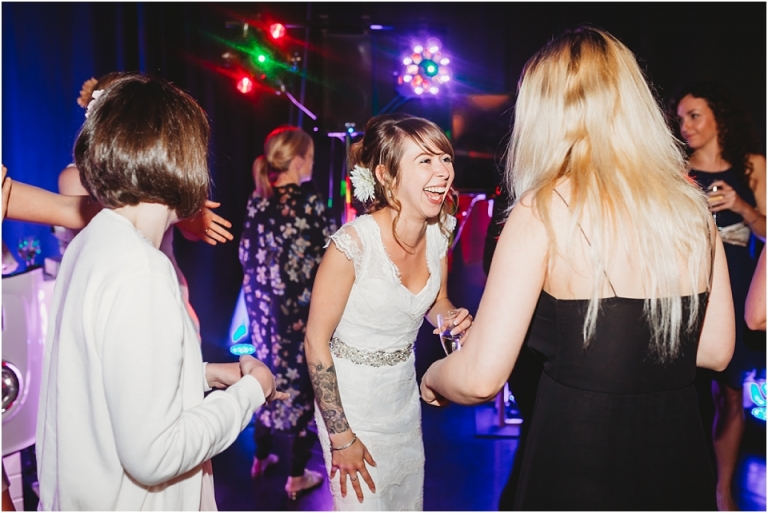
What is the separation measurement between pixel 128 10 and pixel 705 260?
418 cm

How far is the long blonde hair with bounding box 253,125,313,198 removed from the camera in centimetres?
364

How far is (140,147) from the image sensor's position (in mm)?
1128

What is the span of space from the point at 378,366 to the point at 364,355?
0.20ft

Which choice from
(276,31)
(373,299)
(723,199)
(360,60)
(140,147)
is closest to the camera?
(140,147)

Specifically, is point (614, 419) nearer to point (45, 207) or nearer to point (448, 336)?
point (448, 336)

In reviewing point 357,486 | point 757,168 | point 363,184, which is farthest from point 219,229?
point 757,168

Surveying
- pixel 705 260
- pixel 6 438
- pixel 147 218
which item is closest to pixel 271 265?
pixel 6 438

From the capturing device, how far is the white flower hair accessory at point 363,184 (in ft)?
6.87

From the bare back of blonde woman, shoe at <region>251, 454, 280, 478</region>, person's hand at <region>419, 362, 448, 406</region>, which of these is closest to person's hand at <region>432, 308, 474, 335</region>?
person's hand at <region>419, 362, 448, 406</region>

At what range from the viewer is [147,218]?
119cm

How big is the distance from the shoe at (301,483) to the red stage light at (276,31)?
11.6 ft

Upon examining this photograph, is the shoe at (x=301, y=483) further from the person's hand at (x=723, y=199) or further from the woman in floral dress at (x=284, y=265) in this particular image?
the person's hand at (x=723, y=199)

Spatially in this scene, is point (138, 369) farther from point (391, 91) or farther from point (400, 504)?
point (391, 91)

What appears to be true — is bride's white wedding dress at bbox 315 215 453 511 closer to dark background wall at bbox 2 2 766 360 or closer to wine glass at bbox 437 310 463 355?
wine glass at bbox 437 310 463 355
